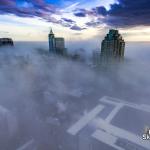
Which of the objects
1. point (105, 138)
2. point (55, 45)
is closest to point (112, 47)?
point (55, 45)

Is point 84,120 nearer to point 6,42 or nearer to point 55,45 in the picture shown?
point 6,42

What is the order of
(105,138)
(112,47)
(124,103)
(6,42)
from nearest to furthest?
1. (105,138)
2. (124,103)
3. (6,42)
4. (112,47)

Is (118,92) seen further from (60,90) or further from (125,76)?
(60,90)

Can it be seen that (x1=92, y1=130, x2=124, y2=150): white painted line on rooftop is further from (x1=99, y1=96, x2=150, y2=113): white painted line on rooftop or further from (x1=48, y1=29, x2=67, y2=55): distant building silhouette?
(x1=48, y1=29, x2=67, y2=55): distant building silhouette

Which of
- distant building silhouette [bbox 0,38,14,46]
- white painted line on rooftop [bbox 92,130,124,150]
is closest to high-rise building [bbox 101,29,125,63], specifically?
distant building silhouette [bbox 0,38,14,46]

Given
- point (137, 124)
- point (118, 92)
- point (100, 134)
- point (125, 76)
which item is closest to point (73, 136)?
point (100, 134)

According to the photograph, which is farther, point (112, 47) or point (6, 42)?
point (112, 47)
